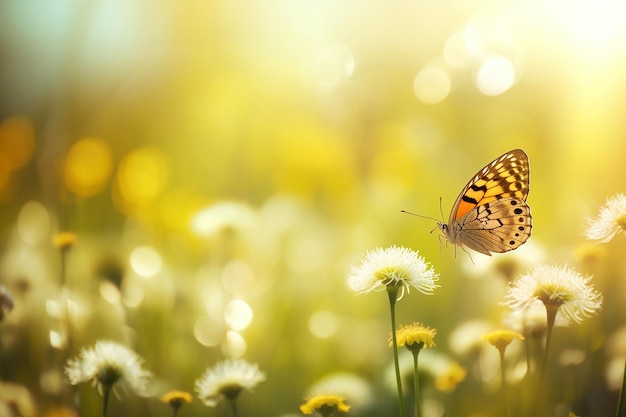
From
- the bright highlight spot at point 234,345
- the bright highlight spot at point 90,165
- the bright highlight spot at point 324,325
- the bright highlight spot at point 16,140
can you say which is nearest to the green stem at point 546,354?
the bright highlight spot at point 324,325

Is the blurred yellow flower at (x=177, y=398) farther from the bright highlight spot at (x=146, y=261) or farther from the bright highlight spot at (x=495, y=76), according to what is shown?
the bright highlight spot at (x=495, y=76)

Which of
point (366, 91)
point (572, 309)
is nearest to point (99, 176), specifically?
point (366, 91)

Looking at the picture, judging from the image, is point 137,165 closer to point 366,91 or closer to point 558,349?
point 366,91

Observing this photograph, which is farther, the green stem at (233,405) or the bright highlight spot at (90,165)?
the bright highlight spot at (90,165)

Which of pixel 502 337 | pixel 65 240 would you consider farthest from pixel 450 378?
pixel 65 240

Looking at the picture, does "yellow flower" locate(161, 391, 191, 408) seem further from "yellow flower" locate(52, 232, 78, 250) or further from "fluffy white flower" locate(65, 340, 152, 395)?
"yellow flower" locate(52, 232, 78, 250)
